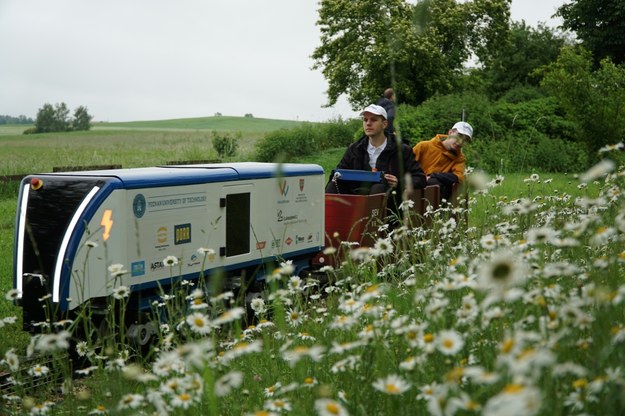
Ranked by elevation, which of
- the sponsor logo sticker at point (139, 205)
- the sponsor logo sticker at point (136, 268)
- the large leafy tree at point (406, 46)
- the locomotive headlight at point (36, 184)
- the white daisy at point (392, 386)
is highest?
the large leafy tree at point (406, 46)

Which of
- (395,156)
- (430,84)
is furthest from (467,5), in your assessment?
(395,156)

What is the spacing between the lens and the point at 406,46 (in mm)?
46781

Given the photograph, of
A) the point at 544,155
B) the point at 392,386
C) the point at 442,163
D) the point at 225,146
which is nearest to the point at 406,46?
the point at 225,146

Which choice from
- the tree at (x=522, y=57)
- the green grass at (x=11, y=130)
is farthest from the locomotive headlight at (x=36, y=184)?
the green grass at (x=11, y=130)

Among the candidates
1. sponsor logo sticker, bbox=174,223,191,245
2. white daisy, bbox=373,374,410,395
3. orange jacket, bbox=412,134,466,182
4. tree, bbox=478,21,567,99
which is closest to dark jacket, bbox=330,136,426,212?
orange jacket, bbox=412,134,466,182

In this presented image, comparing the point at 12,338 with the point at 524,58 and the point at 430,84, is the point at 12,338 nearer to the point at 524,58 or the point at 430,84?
the point at 430,84

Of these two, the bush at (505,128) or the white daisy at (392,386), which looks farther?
the bush at (505,128)

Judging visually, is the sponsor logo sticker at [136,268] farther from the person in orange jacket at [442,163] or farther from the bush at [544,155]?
the bush at [544,155]

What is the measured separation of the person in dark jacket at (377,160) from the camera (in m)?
10.7

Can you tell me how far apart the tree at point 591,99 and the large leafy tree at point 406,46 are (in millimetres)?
21475

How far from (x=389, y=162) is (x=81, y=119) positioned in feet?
279

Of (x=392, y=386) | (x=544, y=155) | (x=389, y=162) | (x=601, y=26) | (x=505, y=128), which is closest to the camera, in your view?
(x=392, y=386)

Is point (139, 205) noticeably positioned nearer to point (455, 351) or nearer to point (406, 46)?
point (455, 351)

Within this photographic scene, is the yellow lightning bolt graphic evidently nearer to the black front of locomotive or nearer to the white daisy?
the black front of locomotive
